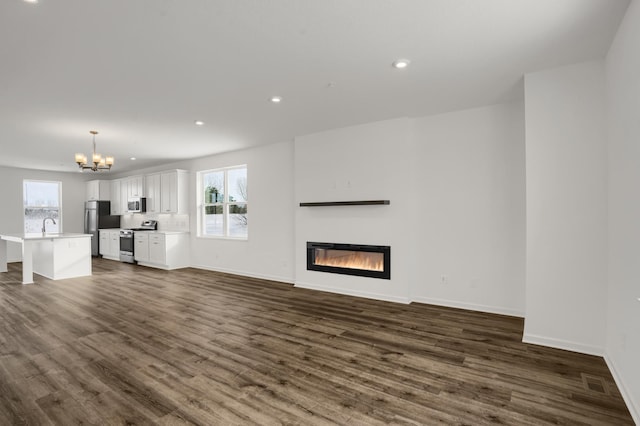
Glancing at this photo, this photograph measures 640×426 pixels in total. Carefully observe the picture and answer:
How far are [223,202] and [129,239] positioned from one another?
3240 millimetres

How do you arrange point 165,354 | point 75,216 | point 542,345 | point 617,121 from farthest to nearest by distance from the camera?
point 75,216, point 542,345, point 165,354, point 617,121

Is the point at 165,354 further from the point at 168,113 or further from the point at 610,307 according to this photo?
the point at 610,307

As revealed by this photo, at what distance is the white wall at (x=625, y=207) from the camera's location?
216cm

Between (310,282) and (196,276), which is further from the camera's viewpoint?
(196,276)

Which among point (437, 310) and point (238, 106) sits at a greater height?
point (238, 106)

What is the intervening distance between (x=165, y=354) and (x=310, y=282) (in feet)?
9.89

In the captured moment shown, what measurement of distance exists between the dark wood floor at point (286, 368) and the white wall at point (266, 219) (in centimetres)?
180

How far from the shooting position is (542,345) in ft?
10.6

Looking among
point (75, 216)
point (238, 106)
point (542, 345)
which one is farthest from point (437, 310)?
point (75, 216)

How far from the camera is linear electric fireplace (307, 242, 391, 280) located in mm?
4934

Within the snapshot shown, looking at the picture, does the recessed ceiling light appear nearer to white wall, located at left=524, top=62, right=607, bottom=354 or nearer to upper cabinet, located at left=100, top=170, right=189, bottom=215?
white wall, located at left=524, top=62, right=607, bottom=354

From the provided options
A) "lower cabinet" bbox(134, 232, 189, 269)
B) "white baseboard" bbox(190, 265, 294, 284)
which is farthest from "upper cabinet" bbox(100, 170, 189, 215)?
"white baseboard" bbox(190, 265, 294, 284)

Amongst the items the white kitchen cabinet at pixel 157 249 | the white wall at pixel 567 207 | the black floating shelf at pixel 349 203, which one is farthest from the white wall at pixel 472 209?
the white kitchen cabinet at pixel 157 249

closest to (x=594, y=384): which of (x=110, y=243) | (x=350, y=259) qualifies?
(x=350, y=259)
